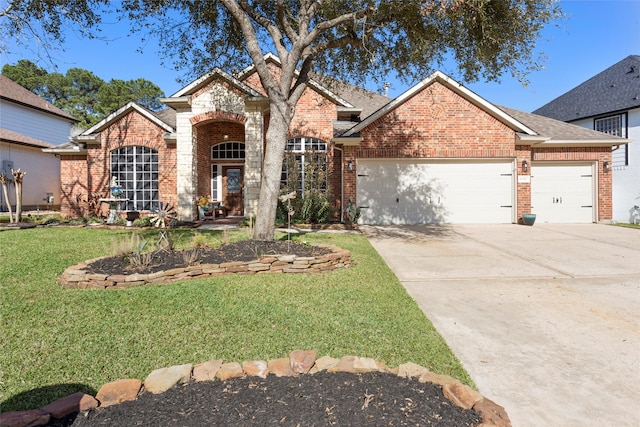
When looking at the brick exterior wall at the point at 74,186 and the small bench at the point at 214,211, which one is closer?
the small bench at the point at 214,211

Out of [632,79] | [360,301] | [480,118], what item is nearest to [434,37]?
[480,118]

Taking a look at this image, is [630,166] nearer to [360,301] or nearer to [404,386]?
[360,301]

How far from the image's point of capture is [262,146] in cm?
1369

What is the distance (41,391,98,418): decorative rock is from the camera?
2.23 meters

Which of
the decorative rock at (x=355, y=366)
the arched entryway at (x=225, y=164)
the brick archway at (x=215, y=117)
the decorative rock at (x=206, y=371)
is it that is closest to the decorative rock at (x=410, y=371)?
the decorative rock at (x=355, y=366)

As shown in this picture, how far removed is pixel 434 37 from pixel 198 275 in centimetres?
749

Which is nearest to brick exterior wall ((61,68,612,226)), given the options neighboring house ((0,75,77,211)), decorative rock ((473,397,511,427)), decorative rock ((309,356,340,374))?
decorative rock ((309,356,340,374))

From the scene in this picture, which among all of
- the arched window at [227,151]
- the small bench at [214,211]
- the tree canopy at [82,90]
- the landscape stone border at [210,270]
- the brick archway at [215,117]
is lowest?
the landscape stone border at [210,270]

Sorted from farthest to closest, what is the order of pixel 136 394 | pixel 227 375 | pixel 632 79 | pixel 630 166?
pixel 632 79, pixel 630 166, pixel 227 375, pixel 136 394

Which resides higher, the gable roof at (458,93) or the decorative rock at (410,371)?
the gable roof at (458,93)

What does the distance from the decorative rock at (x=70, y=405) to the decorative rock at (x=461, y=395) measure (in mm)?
2326

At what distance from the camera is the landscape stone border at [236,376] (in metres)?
2.19

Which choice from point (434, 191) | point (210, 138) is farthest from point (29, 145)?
point (434, 191)

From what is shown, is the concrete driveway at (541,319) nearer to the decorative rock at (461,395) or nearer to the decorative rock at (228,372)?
the decorative rock at (461,395)
